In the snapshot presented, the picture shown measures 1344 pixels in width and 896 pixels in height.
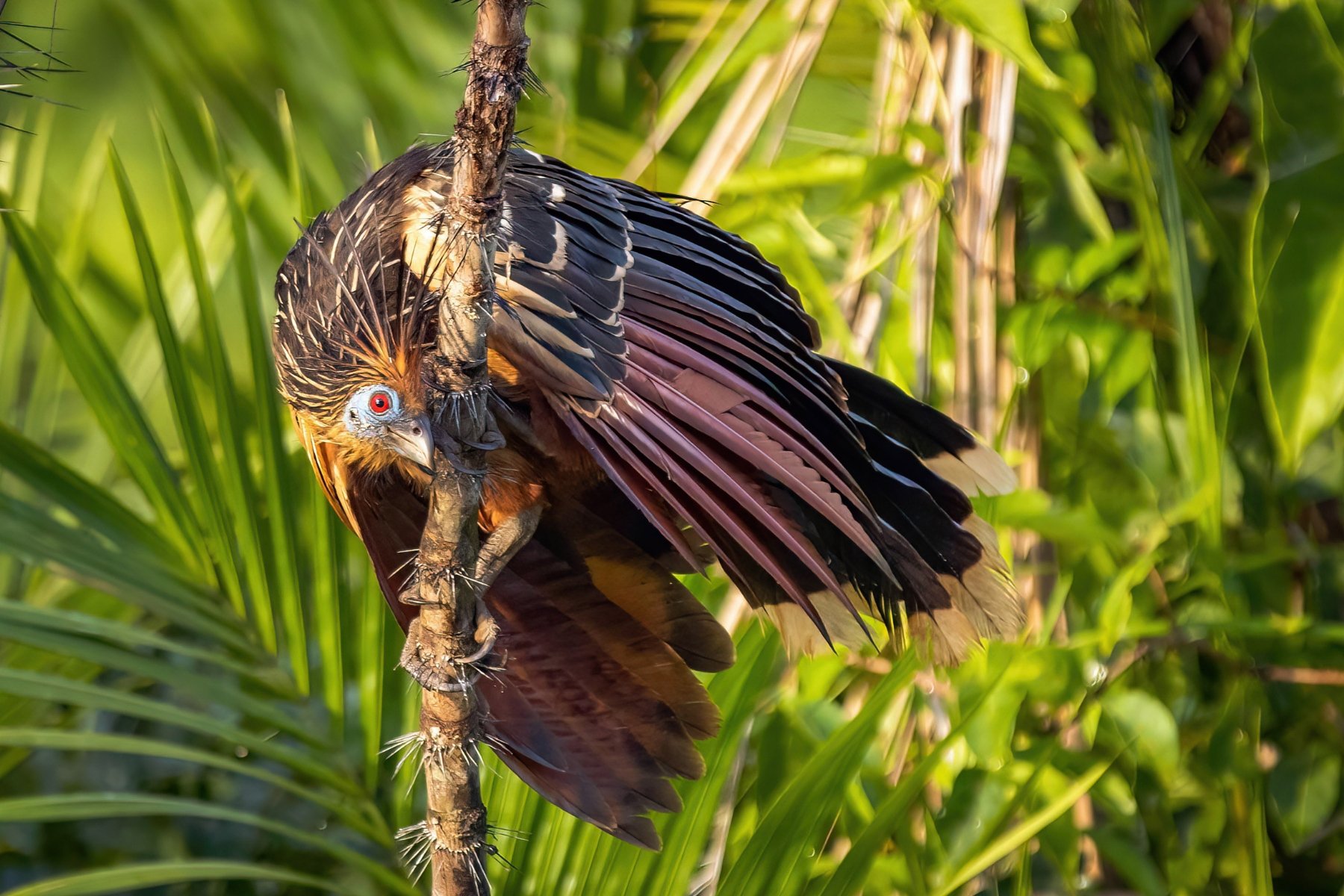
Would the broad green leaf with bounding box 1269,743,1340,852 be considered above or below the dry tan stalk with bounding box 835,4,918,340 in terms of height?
below

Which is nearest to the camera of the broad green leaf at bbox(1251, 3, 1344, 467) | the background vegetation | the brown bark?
the brown bark

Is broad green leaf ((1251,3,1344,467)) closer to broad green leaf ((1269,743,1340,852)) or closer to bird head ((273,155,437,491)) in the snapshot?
broad green leaf ((1269,743,1340,852))

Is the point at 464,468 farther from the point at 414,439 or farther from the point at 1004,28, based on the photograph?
the point at 1004,28

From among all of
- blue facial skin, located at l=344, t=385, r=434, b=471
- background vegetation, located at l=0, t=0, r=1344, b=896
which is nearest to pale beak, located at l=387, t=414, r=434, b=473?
blue facial skin, located at l=344, t=385, r=434, b=471

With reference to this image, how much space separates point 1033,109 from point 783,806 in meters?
1.22

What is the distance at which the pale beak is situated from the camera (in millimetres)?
989

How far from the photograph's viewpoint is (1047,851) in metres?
1.82

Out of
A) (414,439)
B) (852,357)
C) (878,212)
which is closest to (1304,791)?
(852,357)

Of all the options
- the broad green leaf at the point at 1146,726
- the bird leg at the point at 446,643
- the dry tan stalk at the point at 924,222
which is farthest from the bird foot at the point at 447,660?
the broad green leaf at the point at 1146,726

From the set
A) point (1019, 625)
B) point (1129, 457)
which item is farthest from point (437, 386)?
point (1129, 457)

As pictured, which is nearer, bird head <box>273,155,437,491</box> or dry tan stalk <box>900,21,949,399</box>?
bird head <box>273,155,437,491</box>

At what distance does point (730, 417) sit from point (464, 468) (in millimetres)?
237

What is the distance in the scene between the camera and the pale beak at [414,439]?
38.9 inches

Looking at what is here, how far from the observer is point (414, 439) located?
3.31 feet
